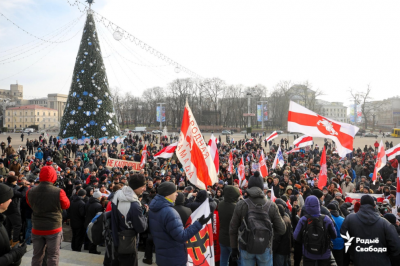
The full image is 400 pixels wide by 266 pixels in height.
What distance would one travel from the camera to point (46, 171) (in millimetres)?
4109

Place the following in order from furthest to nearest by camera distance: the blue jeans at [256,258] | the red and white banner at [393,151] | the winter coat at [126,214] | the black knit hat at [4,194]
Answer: the red and white banner at [393,151] < the blue jeans at [256,258] < the winter coat at [126,214] < the black knit hat at [4,194]

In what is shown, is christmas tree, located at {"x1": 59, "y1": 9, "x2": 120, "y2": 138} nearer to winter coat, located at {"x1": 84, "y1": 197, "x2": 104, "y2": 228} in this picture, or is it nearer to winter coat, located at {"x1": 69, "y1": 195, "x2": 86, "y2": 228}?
winter coat, located at {"x1": 69, "y1": 195, "x2": 86, "y2": 228}

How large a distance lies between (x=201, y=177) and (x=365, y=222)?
2.44 meters

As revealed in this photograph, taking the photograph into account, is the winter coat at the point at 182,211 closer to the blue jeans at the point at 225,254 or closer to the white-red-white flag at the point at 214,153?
the blue jeans at the point at 225,254

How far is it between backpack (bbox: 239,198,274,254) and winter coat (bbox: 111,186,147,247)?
1.21m

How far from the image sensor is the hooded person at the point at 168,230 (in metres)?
3.27

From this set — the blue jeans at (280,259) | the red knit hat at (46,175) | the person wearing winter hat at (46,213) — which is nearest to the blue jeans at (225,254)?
the blue jeans at (280,259)

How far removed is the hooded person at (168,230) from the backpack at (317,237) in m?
1.44

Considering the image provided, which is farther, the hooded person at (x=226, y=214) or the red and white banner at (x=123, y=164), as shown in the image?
the red and white banner at (x=123, y=164)

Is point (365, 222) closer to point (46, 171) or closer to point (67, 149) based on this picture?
point (46, 171)

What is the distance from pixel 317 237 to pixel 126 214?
7.71 feet

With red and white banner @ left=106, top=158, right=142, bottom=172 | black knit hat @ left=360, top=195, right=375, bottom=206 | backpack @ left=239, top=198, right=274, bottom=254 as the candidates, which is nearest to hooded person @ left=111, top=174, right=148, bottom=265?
backpack @ left=239, top=198, right=274, bottom=254

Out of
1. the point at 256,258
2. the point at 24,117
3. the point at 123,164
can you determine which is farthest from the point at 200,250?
the point at 24,117

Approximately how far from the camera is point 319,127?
362 inches
